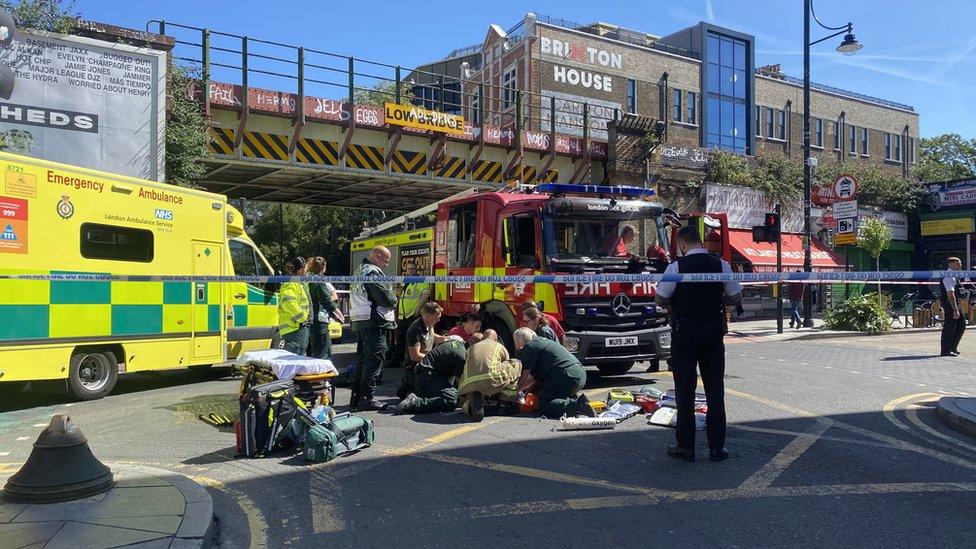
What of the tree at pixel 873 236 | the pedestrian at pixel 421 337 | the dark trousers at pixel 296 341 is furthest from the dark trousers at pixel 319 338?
the tree at pixel 873 236

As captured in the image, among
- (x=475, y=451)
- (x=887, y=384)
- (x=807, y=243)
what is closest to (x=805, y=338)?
(x=807, y=243)

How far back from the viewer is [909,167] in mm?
41312

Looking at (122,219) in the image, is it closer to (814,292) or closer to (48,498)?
(48,498)

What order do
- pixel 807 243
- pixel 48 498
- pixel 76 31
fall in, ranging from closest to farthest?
1. pixel 48 498
2. pixel 76 31
3. pixel 807 243

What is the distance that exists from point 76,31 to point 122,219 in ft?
24.0

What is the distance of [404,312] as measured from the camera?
440 inches

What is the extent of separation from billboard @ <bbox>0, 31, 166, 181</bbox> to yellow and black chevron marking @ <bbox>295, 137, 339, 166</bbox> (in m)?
3.65

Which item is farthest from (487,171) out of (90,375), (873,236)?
(873,236)

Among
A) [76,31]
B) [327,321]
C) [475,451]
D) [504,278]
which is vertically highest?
[76,31]

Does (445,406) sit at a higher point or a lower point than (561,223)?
lower

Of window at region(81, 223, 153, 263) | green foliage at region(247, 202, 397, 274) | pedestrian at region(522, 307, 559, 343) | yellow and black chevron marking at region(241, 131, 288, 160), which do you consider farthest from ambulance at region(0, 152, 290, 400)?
green foliage at region(247, 202, 397, 274)

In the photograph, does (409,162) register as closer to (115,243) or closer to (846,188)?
(115,243)

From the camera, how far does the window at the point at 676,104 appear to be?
33178mm

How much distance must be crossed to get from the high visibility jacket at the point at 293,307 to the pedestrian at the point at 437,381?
1666 mm
